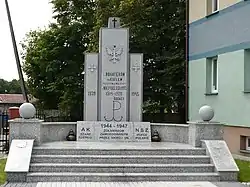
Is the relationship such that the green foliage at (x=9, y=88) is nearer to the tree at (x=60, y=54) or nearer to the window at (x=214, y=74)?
the tree at (x=60, y=54)

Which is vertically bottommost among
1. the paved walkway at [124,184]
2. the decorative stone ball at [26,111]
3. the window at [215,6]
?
the paved walkway at [124,184]

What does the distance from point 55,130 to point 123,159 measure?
12.6 feet

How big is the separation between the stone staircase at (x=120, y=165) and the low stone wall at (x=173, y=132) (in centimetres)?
206

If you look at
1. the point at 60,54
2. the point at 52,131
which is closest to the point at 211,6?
the point at 52,131

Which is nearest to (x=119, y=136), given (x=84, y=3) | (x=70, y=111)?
(x=70, y=111)

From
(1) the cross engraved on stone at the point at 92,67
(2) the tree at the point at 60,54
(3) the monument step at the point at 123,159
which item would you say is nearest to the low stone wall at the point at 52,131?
(3) the monument step at the point at 123,159

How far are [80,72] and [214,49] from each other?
63.0 feet

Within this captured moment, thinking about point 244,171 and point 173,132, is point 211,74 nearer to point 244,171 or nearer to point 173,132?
point 173,132

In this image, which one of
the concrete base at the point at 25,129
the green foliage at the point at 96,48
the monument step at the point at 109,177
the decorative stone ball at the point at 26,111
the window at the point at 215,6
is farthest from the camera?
the green foliage at the point at 96,48

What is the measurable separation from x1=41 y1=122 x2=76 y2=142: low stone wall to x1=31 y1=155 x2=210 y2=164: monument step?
8.29 feet

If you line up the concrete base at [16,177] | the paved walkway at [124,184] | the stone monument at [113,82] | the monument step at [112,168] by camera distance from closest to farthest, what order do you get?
1. the paved walkway at [124,184]
2. the concrete base at [16,177]
3. the monument step at [112,168]
4. the stone monument at [113,82]

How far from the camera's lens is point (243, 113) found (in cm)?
1675

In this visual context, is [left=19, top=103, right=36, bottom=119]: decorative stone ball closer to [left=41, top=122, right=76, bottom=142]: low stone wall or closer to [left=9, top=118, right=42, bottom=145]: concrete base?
[left=9, top=118, right=42, bottom=145]: concrete base

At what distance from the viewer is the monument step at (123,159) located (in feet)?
40.0
